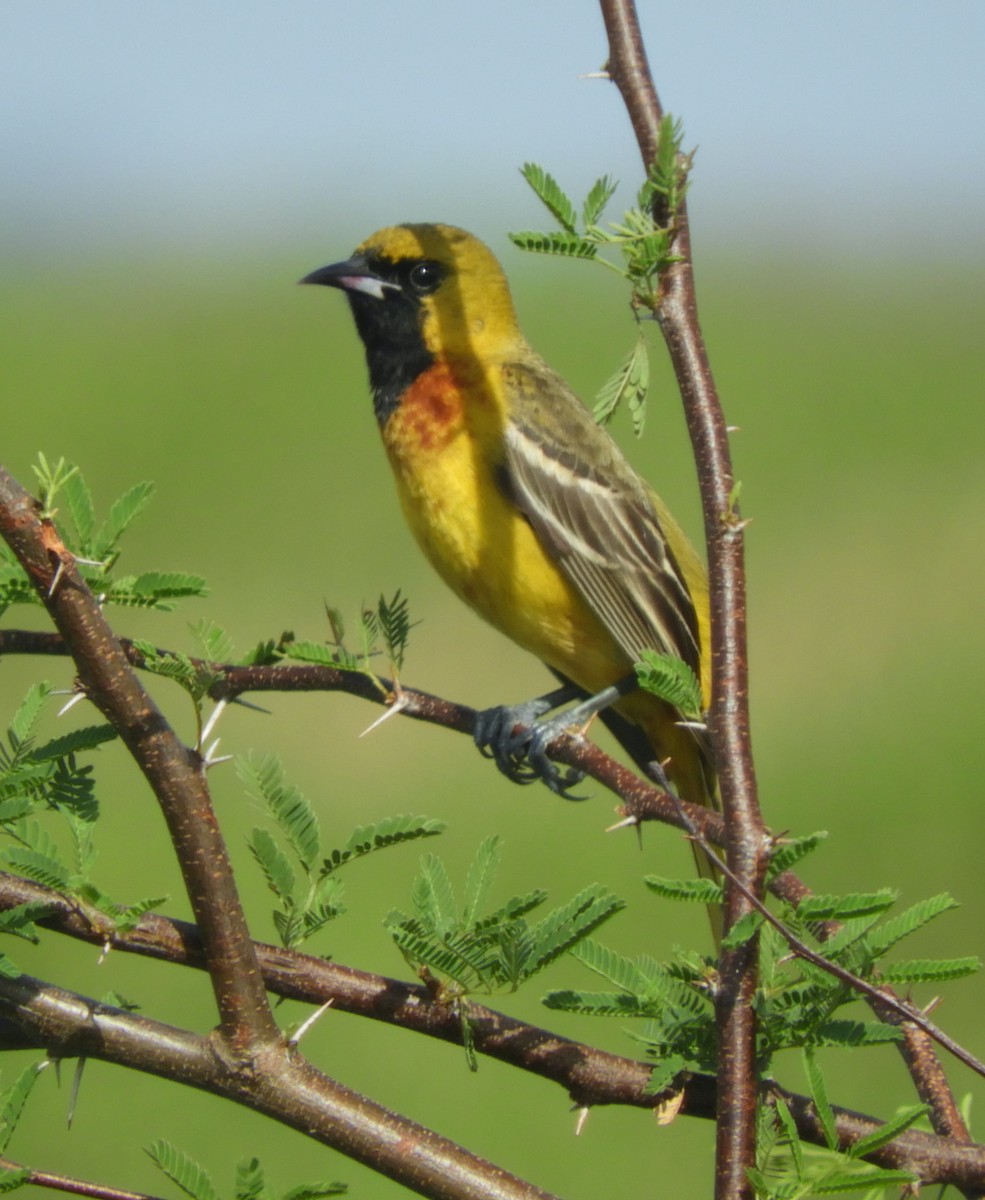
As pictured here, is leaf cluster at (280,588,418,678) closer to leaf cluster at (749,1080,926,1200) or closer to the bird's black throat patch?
leaf cluster at (749,1080,926,1200)

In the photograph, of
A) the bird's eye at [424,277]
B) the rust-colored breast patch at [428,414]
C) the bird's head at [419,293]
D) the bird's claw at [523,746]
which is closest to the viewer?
the bird's claw at [523,746]

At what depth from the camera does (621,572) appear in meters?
4.88

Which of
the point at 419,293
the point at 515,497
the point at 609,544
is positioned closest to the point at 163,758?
the point at 515,497

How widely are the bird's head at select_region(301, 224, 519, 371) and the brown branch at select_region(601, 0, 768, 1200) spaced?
118 inches

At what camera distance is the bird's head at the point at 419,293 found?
5191 mm

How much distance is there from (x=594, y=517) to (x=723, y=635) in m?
2.99

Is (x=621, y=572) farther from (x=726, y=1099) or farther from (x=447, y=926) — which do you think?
(x=726, y=1099)

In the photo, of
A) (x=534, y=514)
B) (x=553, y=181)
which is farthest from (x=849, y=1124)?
(x=534, y=514)

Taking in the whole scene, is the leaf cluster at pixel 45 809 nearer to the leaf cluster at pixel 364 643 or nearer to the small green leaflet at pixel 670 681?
the leaf cluster at pixel 364 643

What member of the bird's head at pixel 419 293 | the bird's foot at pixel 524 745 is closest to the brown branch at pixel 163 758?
the bird's foot at pixel 524 745

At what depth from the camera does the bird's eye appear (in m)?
5.30

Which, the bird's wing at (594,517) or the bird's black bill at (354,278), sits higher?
the bird's black bill at (354,278)

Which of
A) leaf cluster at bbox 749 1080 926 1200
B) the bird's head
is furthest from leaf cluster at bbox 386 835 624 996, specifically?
the bird's head

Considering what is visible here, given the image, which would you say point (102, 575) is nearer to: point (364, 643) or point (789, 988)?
point (364, 643)
